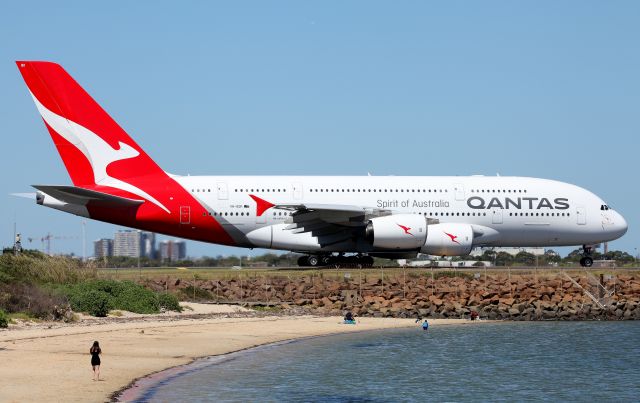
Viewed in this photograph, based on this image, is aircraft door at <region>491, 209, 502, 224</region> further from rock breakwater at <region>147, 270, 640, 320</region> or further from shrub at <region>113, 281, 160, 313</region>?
shrub at <region>113, 281, 160, 313</region>

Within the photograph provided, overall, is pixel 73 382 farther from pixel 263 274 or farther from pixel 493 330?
pixel 263 274

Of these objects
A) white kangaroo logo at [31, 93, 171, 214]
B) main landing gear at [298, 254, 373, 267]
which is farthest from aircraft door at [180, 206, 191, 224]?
main landing gear at [298, 254, 373, 267]

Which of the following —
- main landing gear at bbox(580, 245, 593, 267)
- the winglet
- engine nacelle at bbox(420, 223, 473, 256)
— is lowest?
main landing gear at bbox(580, 245, 593, 267)

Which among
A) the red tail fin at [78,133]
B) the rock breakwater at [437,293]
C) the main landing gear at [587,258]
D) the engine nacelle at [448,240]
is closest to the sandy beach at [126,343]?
the rock breakwater at [437,293]

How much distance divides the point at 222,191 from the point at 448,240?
12098mm

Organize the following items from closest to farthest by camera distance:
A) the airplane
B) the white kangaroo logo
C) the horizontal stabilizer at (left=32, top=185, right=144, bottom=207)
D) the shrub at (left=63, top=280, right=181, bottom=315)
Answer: the shrub at (left=63, top=280, right=181, bottom=315), the horizontal stabilizer at (left=32, top=185, right=144, bottom=207), the airplane, the white kangaroo logo

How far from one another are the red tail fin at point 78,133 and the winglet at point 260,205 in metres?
5.37

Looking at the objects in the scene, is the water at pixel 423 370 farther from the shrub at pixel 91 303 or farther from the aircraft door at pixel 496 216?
the aircraft door at pixel 496 216

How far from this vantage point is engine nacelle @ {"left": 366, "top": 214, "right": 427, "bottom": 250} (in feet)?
170

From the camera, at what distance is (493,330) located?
4147 centimetres

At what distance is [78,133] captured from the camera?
5400cm

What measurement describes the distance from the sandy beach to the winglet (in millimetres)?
8719

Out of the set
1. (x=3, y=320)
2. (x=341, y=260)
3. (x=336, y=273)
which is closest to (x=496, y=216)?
(x=341, y=260)

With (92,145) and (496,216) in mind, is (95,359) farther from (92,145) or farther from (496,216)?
(496,216)
